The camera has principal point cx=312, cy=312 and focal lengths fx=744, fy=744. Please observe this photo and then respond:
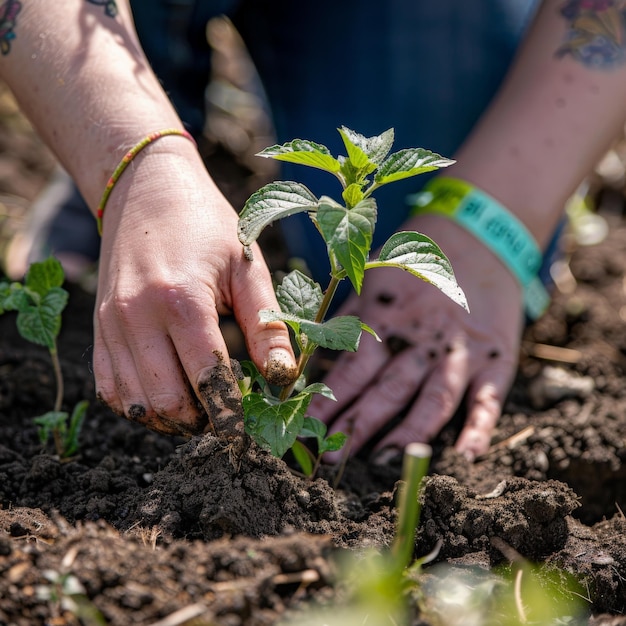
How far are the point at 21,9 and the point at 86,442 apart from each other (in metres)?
1.10

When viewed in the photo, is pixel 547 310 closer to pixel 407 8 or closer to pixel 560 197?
pixel 560 197

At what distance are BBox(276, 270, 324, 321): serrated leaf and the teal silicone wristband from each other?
99 cm

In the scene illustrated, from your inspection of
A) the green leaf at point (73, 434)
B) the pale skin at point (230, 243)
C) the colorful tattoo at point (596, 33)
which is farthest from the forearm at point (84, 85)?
the colorful tattoo at point (596, 33)

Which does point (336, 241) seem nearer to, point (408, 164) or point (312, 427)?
point (408, 164)

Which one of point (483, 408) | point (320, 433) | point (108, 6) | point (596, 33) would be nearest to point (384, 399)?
point (483, 408)

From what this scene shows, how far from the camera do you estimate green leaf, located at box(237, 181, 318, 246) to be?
1.36m

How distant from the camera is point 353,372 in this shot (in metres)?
2.18

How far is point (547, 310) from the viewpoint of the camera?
2875 millimetres

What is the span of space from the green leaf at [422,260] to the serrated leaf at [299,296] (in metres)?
0.18

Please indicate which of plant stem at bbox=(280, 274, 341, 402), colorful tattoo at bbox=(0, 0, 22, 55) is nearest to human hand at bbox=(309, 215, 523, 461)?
plant stem at bbox=(280, 274, 341, 402)

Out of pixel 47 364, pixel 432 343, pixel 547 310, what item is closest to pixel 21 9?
pixel 47 364

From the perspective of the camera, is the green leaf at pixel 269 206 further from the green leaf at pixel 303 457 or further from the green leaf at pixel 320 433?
the green leaf at pixel 303 457

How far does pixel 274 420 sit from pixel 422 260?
1.38 feet

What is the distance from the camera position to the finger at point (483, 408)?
1.98m
